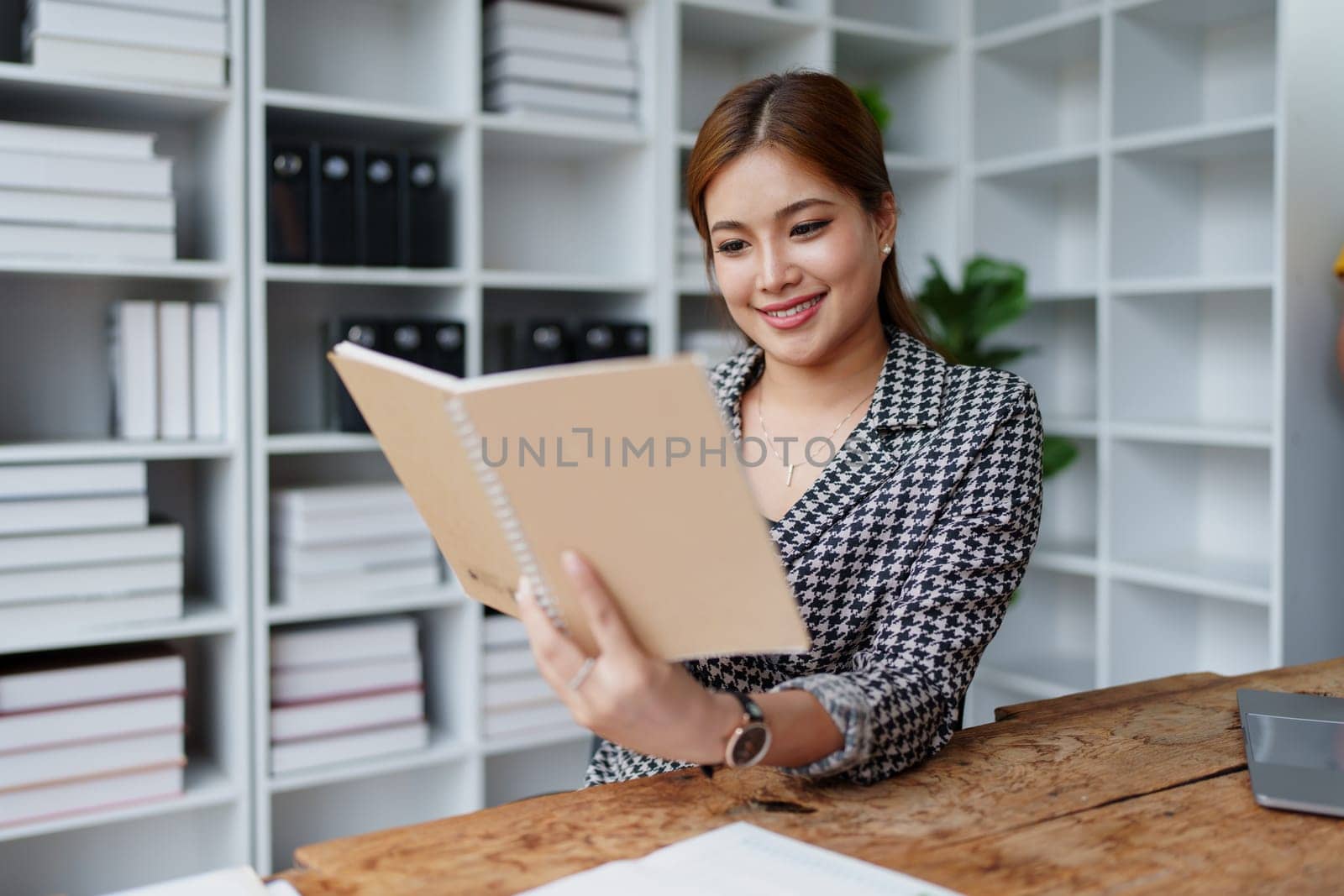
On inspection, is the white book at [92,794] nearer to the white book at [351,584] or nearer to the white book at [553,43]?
the white book at [351,584]

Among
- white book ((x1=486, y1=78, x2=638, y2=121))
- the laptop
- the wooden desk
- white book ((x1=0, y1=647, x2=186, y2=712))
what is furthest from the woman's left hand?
white book ((x1=486, y1=78, x2=638, y2=121))

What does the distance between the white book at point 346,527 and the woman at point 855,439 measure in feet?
3.45

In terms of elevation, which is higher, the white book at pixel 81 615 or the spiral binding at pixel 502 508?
the spiral binding at pixel 502 508

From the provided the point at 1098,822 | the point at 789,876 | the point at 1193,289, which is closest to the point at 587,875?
the point at 789,876

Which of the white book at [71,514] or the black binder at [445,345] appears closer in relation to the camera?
the white book at [71,514]

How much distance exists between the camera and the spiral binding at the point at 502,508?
2.49 ft

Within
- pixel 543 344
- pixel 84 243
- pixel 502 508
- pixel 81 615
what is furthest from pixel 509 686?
pixel 502 508

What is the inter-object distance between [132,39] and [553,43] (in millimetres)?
843

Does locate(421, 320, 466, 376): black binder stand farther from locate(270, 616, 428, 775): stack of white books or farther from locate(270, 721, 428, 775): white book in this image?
locate(270, 721, 428, 775): white book

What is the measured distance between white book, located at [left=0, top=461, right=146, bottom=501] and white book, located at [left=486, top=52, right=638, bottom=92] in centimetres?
111

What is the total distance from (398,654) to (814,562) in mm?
1363

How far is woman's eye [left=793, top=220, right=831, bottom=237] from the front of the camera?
1272mm

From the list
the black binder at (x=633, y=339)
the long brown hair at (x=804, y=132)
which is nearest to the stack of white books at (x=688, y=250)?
the black binder at (x=633, y=339)

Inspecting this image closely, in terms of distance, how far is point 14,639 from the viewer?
199 centimetres
